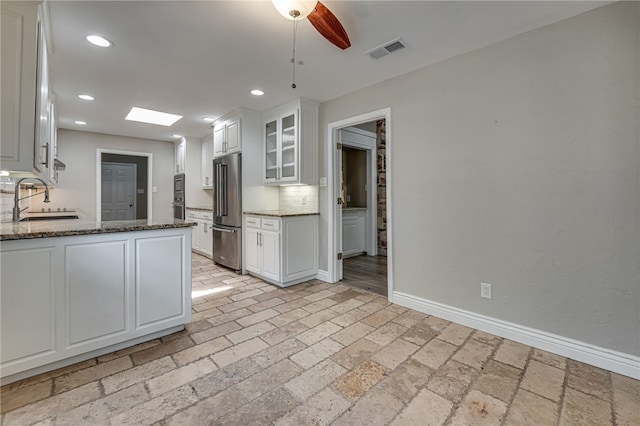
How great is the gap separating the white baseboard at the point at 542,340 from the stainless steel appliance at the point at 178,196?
5.11m

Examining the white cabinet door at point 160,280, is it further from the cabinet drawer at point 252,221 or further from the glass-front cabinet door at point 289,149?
the glass-front cabinet door at point 289,149

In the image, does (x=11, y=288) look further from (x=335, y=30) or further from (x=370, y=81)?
(x=370, y=81)

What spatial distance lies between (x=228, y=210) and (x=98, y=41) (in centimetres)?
241

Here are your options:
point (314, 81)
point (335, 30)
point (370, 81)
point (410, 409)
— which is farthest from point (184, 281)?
point (370, 81)

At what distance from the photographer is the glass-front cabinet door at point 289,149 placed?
151 inches

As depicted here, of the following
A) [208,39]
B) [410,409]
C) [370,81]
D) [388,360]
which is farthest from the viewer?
[370,81]

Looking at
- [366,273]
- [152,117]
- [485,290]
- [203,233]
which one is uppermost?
[152,117]

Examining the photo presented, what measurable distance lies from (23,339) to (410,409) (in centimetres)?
228

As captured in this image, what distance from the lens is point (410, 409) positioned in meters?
1.53

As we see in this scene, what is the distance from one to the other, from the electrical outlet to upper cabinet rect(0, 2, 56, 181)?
3.34 metres

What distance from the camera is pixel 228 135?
4398 millimetres

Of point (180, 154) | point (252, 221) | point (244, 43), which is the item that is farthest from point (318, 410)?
point (180, 154)

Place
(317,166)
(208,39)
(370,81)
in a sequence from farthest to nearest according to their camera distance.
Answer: (317,166)
(370,81)
(208,39)

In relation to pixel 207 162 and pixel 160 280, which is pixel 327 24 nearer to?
pixel 160 280
